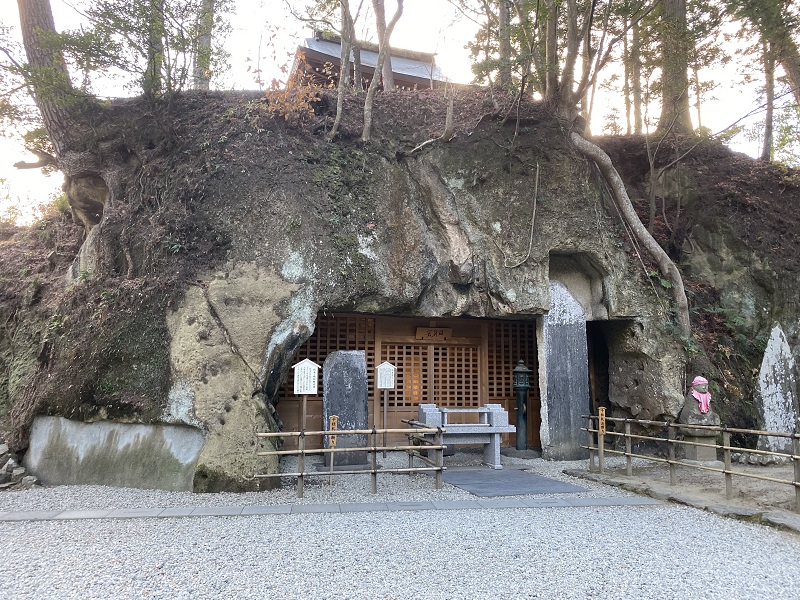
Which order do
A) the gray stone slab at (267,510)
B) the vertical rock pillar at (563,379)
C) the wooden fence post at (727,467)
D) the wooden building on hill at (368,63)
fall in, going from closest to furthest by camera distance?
the gray stone slab at (267,510), the wooden fence post at (727,467), the vertical rock pillar at (563,379), the wooden building on hill at (368,63)

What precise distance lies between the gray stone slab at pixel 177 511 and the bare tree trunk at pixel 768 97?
39.8 feet

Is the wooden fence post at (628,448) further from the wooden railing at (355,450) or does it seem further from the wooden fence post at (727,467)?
the wooden railing at (355,450)

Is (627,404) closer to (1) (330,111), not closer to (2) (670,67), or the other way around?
(2) (670,67)

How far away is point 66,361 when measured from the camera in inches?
332

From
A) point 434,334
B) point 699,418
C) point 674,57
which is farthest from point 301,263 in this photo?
point 674,57

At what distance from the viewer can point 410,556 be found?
15.2 feet

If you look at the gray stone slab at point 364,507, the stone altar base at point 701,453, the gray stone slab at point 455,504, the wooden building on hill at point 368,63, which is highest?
the wooden building on hill at point 368,63

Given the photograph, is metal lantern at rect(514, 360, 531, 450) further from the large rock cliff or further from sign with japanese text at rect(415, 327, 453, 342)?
sign with japanese text at rect(415, 327, 453, 342)

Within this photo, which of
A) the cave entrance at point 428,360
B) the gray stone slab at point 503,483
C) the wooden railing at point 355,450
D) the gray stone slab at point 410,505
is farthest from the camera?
the cave entrance at point 428,360

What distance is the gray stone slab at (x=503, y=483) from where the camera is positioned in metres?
7.38

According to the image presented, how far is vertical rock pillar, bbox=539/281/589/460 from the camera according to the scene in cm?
1022

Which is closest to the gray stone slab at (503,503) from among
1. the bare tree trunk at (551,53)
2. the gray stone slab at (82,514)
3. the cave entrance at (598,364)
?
the gray stone slab at (82,514)

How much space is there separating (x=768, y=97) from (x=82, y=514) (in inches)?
564

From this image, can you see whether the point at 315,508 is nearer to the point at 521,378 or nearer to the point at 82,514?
the point at 82,514
